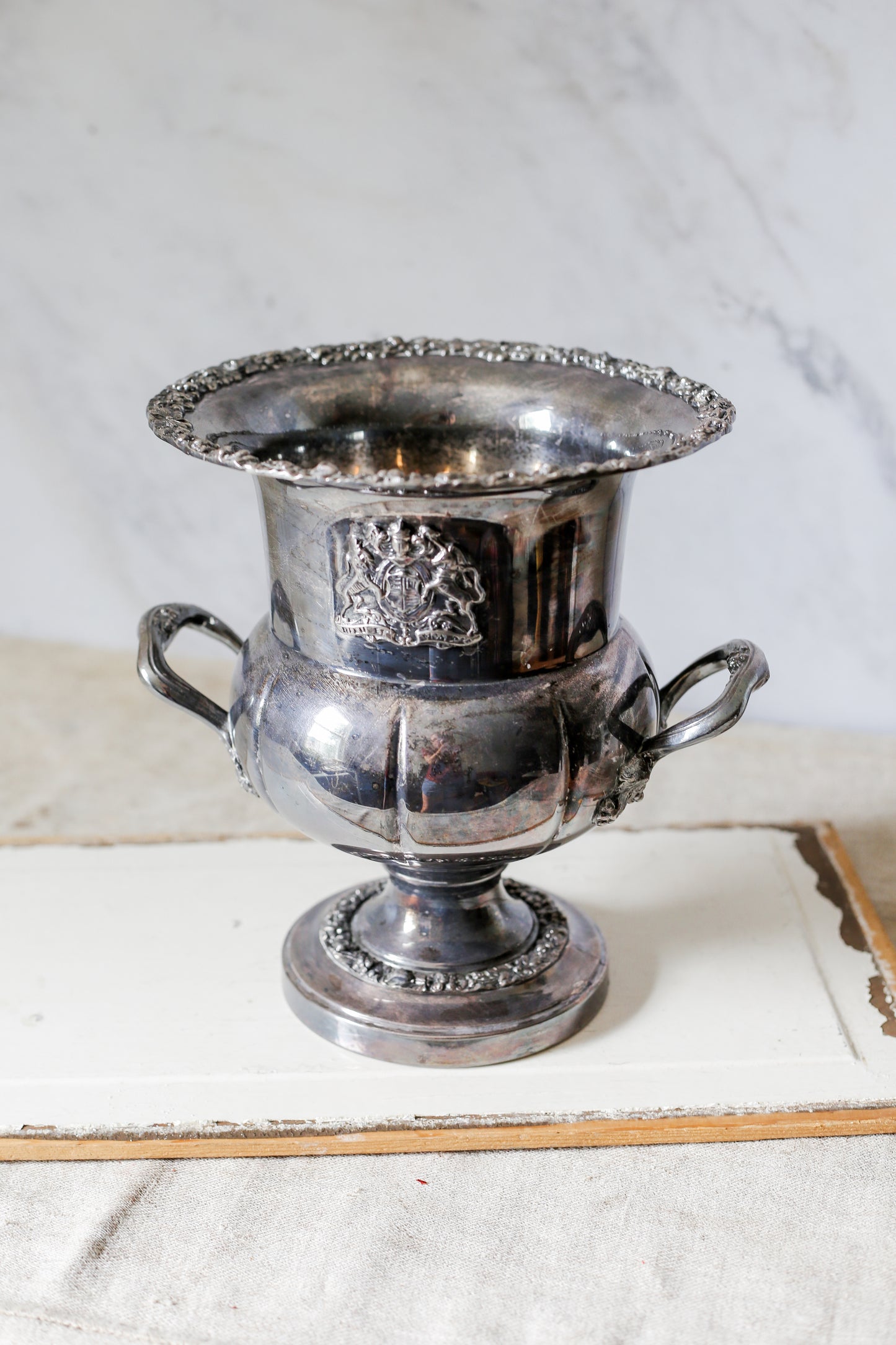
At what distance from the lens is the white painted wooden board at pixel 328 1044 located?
1205 mm

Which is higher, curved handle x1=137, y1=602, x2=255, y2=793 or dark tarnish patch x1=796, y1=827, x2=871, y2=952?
curved handle x1=137, y1=602, x2=255, y2=793

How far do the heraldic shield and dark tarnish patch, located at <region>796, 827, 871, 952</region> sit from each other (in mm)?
601

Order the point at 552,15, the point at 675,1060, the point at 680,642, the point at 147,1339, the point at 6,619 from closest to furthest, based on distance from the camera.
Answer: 1. the point at 147,1339
2. the point at 675,1060
3. the point at 552,15
4. the point at 680,642
5. the point at 6,619

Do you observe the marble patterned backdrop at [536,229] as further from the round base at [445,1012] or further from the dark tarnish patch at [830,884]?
the round base at [445,1012]

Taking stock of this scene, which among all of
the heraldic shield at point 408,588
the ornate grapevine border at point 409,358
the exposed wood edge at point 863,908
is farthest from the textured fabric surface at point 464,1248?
the ornate grapevine border at point 409,358

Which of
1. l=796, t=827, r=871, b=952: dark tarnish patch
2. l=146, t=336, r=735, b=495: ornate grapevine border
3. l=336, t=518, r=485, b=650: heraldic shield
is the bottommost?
l=796, t=827, r=871, b=952: dark tarnish patch

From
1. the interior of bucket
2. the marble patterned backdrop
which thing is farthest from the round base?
the marble patterned backdrop

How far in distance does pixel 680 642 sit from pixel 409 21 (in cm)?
98

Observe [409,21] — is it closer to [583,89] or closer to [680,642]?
[583,89]

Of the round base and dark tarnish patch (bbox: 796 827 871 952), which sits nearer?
the round base

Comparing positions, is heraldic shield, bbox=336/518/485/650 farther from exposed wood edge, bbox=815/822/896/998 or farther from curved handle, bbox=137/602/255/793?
exposed wood edge, bbox=815/822/896/998

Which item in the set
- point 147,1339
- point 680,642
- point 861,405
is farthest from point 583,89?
point 147,1339

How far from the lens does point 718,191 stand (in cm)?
186

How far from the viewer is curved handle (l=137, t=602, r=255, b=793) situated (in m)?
1.27
